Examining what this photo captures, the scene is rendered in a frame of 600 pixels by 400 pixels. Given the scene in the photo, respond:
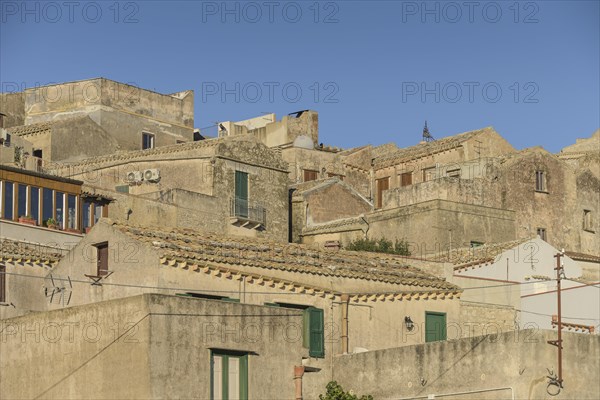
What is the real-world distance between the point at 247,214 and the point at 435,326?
1701 centimetres

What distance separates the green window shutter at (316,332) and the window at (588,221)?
105 ft

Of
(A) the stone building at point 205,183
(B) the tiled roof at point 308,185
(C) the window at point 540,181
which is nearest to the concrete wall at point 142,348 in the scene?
(A) the stone building at point 205,183

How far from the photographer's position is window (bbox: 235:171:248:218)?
5666cm

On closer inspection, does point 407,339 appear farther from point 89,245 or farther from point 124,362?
point 124,362

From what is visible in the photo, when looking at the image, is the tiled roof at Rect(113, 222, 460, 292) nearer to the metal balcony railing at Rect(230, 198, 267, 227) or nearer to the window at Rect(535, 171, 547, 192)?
the metal balcony railing at Rect(230, 198, 267, 227)

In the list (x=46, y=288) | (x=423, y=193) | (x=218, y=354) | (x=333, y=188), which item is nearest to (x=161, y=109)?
(x=333, y=188)

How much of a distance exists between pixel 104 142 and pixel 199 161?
38.4ft

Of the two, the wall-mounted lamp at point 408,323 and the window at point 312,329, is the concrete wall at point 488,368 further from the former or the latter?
the wall-mounted lamp at point 408,323

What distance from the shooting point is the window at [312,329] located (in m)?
36.3

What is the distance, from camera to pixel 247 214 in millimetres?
56906

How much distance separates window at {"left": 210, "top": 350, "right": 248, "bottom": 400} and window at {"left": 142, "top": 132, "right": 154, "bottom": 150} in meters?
40.7

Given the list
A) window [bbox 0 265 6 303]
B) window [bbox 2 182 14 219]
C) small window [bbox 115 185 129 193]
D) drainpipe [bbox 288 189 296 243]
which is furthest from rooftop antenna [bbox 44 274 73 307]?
drainpipe [bbox 288 189 296 243]

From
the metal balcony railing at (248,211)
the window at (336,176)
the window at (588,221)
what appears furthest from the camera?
the window at (336,176)

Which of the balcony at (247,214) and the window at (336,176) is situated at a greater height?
the window at (336,176)
